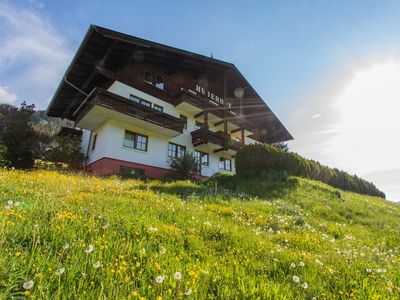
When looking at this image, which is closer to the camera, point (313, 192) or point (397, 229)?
point (397, 229)

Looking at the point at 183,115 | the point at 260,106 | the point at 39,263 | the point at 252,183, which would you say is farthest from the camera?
the point at 260,106

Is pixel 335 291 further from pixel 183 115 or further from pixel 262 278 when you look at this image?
pixel 183 115

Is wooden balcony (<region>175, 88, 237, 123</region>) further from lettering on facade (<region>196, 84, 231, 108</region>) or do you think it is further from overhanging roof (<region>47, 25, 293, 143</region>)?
overhanging roof (<region>47, 25, 293, 143</region>)

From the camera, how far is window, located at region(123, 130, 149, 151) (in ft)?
59.6

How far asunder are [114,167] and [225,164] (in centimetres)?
1317

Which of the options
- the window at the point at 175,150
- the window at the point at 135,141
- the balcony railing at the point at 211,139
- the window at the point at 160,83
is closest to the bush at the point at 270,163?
the balcony railing at the point at 211,139

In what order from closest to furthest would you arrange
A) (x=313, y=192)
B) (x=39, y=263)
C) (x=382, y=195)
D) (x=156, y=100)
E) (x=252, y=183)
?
(x=39, y=263) < (x=313, y=192) < (x=252, y=183) < (x=156, y=100) < (x=382, y=195)

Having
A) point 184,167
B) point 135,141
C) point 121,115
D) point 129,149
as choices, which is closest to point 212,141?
point 184,167

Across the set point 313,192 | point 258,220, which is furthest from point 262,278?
point 313,192

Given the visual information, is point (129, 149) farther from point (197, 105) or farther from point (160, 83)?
point (197, 105)

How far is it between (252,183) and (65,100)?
734 inches

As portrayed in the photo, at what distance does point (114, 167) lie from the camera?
16641 millimetres

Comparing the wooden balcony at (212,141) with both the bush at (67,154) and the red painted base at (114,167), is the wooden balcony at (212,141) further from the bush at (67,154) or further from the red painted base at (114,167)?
the bush at (67,154)

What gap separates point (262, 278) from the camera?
9.16 feet
